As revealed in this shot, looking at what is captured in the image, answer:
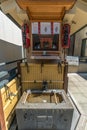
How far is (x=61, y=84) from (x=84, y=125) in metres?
1.04

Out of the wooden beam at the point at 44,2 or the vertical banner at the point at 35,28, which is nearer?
the wooden beam at the point at 44,2

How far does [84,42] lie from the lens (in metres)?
8.52

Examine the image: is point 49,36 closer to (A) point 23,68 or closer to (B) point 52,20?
(B) point 52,20

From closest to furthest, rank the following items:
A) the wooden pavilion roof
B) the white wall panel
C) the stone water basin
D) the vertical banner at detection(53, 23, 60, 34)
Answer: the stone water basin < the wooden pavilion roof < the vertical banner at detection(53, 23, 60, 34) < the white wall panel

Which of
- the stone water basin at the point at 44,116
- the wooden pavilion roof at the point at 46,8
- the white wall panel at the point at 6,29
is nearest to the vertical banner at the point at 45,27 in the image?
the wooden pavilion roof at the point at 46,8

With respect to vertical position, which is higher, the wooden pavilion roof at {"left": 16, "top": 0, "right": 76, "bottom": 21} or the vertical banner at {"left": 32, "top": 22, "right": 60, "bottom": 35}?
the wooden pavilion roof at {"left": 16, "top": 0, "right": 76, "bottom": 21}

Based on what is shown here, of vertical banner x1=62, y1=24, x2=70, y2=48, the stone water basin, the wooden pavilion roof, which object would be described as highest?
the wooden pavilion roof

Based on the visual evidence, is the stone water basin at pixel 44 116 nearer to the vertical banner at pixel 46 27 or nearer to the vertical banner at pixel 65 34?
the vertical banner at pixel 65 34

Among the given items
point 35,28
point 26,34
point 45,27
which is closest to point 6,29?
point 26,34

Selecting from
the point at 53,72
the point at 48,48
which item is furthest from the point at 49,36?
the point at 53,72

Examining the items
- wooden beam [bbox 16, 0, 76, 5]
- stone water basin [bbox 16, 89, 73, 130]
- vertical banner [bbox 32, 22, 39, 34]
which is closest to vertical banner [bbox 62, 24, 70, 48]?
vertical banner [bbox 32, 22, 39, 34]

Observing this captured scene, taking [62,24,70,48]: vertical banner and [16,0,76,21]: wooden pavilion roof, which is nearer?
[16,0,76,21]: wooden pavilion roof

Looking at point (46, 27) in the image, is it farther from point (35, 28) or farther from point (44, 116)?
point (44, 116)

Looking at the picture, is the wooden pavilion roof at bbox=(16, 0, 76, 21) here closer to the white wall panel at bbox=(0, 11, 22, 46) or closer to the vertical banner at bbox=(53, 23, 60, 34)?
the vertical banner at bbox=(53, 23, 60, 34)
